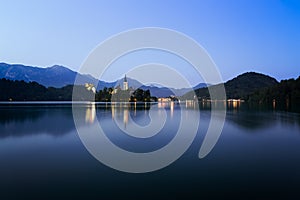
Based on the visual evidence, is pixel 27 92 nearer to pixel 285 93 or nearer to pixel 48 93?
pixel 48 93

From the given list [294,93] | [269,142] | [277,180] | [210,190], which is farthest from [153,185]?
[294,93]

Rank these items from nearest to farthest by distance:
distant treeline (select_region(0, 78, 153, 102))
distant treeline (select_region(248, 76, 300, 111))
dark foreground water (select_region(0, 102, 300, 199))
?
1. dark foreground water (select_region(0, 102, 300, 199))
2. distant treeline (select_region(248, 76, 300, 111))
3. distant treeline (select_region(0, 78, 153, 102))

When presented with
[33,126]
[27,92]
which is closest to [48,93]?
[27,92]

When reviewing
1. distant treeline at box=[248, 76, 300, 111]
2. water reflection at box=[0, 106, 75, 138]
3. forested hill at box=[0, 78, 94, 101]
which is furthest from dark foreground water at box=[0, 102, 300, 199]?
forested hill at box=[0, 78, 94, 101]

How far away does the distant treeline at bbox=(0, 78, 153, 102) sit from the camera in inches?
5354

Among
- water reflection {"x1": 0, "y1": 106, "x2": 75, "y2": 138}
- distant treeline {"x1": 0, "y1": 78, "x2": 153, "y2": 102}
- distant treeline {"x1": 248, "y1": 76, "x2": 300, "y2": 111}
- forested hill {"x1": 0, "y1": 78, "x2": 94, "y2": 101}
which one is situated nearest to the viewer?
water reflection {"x1": 0, "y1": 106, "x2": 75, "y2": 138}

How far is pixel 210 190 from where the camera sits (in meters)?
6.44

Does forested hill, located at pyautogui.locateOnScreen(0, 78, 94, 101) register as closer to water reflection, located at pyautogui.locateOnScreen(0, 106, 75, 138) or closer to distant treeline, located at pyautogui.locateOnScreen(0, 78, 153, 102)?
distant treeline, located at pyautogui.locateOnScreen(0, 78, 153, 102)

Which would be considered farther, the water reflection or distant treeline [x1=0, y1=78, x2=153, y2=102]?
distant treeline [x1=0, y1=78, x2=153, y2=102]

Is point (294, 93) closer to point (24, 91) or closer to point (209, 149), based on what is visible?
point (209, 149)

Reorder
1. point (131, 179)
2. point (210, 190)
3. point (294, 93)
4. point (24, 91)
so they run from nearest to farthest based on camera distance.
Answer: point (210, 190), point (131, 179), point (294, 93), point (24, 91)

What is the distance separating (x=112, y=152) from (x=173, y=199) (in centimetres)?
599

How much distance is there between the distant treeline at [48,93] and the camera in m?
136

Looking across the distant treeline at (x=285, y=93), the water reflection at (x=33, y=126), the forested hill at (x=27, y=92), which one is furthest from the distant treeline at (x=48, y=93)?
the water reflection at (x=33, y=126)
